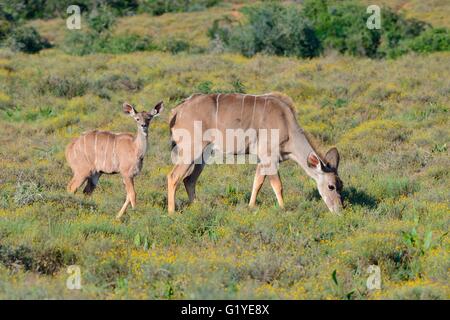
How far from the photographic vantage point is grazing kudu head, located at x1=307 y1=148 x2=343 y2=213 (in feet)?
35.4

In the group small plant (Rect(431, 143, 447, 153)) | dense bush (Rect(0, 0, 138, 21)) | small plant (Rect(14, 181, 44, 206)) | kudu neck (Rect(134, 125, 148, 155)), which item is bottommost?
dense bush (Rect(0, 0, 138, 21))

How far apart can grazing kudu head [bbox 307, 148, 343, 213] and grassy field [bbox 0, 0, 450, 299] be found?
27 centimetres

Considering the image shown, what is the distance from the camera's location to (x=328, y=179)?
11.0 metres

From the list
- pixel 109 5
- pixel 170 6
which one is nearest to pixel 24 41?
pixel 109 5

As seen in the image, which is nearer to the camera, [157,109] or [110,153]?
[110,153]

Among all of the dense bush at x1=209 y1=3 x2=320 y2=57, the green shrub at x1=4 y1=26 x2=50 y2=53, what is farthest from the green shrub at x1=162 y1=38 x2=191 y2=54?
the green shrub at x1=4 y1=26 x2=50 y2=53

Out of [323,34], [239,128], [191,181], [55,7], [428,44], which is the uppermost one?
[239,128]

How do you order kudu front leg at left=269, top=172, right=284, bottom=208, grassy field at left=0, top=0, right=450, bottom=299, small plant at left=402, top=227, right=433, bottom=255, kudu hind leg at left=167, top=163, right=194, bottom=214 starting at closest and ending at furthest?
grassy field at left=0, top=0, right=450, bottom=299, small plant at left=402, top=227, right=433, bottom=255, kudu front leg at left=269, top=172, right=284, bottom=208, kudu hind leg at left=167, top=163, right=194, bottom=214

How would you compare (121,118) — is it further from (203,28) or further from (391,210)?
(203,28)

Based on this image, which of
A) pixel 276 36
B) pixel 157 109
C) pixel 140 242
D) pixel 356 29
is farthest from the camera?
pixel 356 29

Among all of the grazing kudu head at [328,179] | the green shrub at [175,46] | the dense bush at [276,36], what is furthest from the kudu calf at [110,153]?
the green shrub at [175,46]

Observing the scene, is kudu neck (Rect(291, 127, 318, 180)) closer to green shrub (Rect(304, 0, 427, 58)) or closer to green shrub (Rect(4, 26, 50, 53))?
green shrub (Rect(304, 0, 427, 58))

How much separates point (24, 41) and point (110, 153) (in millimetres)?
19616

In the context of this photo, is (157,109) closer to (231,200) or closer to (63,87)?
(231,200)
